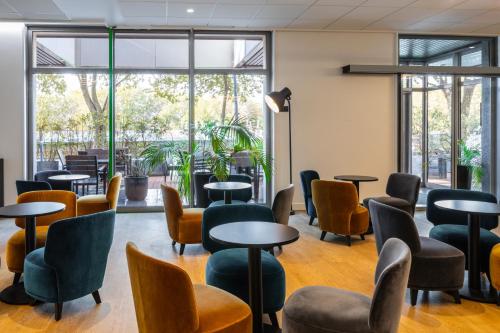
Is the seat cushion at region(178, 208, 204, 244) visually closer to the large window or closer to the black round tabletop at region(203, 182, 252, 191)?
the black round tabletop at region(203, 182, 252, 191)

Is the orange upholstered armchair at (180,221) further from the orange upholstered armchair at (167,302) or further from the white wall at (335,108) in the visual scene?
the white wall at (335,108)

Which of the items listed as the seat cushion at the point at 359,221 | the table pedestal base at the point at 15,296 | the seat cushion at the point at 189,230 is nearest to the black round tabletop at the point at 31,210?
the table pedestal base at the point at 15,296

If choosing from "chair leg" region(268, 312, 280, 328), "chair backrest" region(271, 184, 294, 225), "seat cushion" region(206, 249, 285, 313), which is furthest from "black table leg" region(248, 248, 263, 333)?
"chair backrest" region(271, 184, 294, 225)

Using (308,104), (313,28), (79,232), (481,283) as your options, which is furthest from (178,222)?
(313,28)

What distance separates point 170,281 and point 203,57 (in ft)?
19.8

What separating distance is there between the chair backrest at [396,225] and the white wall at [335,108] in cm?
409

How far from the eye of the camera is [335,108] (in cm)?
745

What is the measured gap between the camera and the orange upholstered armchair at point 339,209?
4.92 meters

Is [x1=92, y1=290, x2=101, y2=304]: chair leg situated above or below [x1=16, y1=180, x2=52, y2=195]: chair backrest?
below

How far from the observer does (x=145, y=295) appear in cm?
198

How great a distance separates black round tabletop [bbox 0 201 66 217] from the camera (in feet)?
10.7

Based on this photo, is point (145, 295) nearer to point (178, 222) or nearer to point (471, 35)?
point (178, 222)

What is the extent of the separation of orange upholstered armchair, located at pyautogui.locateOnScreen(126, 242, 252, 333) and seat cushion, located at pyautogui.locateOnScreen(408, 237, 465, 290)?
5.74 ft

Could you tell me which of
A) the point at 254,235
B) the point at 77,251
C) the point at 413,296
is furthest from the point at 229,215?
the point at 413,296
